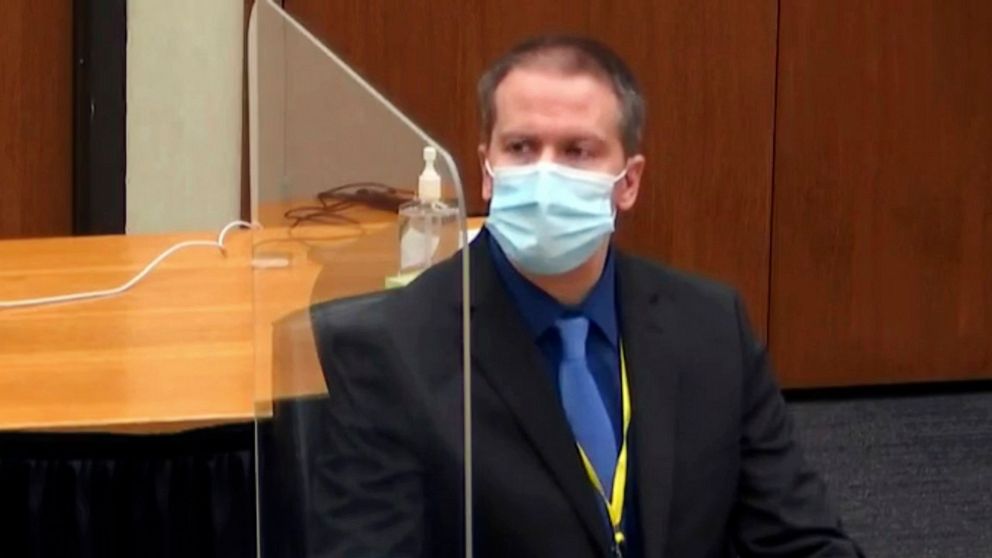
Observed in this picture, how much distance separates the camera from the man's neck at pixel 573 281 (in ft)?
6.18

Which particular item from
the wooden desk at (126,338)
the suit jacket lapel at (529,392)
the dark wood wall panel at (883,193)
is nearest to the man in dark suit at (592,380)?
the suit jacket lapel at (529,392)

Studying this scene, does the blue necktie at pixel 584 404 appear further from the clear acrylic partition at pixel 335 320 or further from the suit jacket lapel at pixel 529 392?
the clear acrylic partition at pixel 335 320

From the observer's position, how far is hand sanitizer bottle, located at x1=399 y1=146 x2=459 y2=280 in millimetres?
1425

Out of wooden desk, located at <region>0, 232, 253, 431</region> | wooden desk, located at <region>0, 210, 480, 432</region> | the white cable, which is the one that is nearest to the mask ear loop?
wooden desk, located at <region>0, 210, 480, 432</region>

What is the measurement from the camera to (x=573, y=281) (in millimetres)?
1903

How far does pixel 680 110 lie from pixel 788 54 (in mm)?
316

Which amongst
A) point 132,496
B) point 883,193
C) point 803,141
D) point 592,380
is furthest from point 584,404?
point 883,193

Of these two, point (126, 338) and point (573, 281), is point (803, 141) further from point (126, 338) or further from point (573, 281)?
point (573, 281)

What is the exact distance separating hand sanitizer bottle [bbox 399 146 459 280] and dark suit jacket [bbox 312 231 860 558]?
0.02m

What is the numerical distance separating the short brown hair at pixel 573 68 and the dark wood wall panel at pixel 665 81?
230 centimetres

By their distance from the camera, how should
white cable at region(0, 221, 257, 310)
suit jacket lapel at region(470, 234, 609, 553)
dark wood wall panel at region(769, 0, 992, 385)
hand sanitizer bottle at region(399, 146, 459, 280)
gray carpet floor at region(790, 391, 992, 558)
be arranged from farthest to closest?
dark wood wall panel at region(769, 0, 992, 385) < gray carpet floor at region(790, 391, 992, 558) < white cable at region(0, 221, 257, 310) < suit jacket lapel at region(470, 234, 609, 553) < hand sanitizer bottle at region(399, 146, 459, 280)

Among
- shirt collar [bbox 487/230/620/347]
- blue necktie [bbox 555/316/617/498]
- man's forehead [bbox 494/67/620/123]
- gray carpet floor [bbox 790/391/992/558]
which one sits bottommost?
gray carpet floor [bbox 790/391/992/558]

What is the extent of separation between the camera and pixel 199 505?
235 cm

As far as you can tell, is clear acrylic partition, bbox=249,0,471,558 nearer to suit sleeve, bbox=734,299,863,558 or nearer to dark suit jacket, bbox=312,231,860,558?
dark suit jacket, bbox=312,231,860,558
